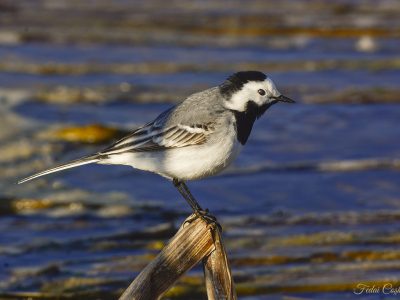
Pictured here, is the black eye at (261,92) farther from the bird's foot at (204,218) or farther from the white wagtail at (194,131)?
the bird's foot at (204,218)

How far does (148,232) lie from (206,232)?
423cm

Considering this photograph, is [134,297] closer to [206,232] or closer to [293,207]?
[206,232]

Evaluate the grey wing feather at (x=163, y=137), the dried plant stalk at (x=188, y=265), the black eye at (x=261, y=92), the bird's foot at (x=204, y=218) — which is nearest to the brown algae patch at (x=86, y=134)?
the grey wing feather at (x=163, y=137)

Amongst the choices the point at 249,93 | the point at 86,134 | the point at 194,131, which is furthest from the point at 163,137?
the point at 86,134

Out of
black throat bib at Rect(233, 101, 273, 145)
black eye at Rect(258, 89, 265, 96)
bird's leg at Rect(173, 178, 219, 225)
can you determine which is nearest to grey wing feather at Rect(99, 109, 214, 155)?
black throat bib at Rect(233, 101, 273, 145)

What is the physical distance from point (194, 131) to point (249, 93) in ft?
1.69

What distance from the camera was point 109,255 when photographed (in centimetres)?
1003

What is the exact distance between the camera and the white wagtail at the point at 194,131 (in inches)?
301

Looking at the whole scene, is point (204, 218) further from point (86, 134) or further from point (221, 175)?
point (86, 134)

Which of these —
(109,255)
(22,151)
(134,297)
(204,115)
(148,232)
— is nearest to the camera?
(134,297)

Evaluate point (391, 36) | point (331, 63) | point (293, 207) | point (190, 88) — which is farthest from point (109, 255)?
point (391, 36)

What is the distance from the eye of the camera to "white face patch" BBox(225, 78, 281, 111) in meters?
7.84

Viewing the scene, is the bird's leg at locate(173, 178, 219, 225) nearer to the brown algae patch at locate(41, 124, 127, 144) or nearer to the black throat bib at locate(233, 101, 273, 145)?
the black throat bib at locate(233, 101, 273, 145)

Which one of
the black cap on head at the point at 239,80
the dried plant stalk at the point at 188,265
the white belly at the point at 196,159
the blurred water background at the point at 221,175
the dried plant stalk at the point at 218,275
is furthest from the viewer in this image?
the blurred water background at the point at 221,175
